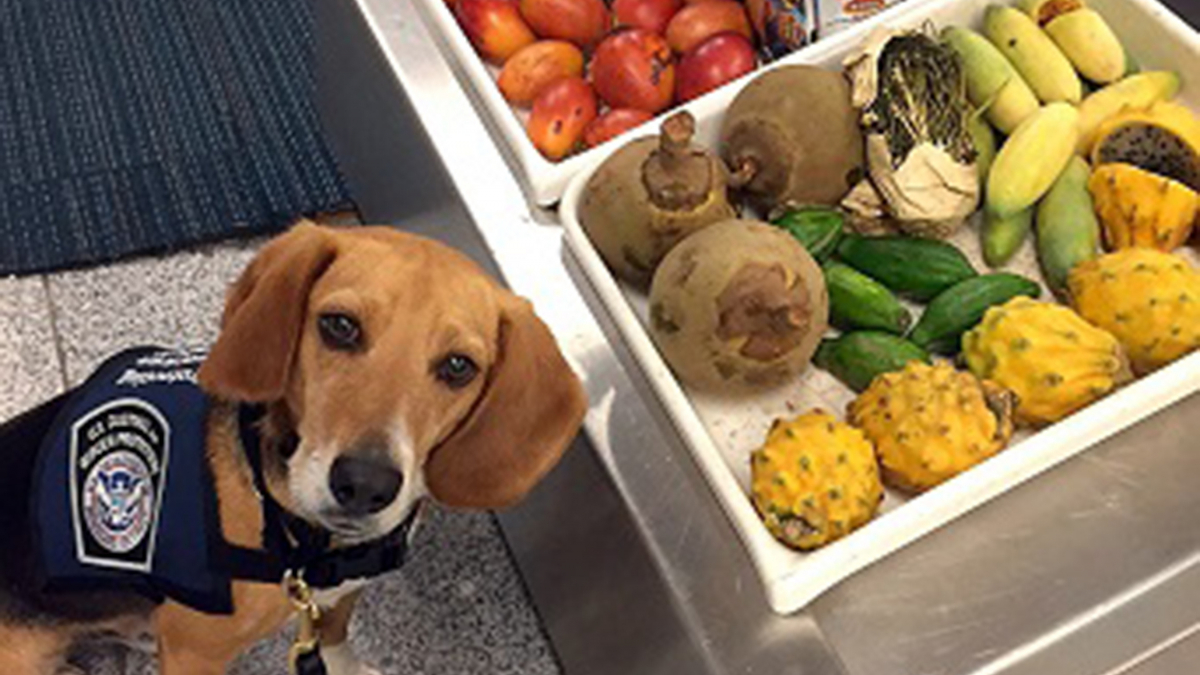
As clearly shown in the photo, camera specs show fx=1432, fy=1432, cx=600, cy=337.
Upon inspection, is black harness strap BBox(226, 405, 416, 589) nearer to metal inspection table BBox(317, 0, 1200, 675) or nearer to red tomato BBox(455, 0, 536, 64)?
metal inspection table BBox(317, 0, 1200, 675)

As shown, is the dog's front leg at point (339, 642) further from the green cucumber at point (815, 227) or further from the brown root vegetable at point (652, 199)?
the green cucumber at point (815, 227)

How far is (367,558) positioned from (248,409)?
0.53 feet

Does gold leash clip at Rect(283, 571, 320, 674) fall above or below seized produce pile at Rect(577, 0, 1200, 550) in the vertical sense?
below

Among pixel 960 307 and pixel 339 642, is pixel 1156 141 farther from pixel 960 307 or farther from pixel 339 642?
pixel 339 642

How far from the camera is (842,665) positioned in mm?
1101

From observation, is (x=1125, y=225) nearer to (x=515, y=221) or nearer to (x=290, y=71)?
(x=515, y=221)

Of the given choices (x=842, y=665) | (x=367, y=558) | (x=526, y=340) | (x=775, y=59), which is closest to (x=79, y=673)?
(x=367, y=558)

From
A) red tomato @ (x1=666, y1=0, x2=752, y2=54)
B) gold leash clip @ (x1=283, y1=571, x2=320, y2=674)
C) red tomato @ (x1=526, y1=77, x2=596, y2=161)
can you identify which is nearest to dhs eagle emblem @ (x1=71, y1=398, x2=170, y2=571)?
gold leash clip @ (x1=283, y1=571, x2=320, y2=674)

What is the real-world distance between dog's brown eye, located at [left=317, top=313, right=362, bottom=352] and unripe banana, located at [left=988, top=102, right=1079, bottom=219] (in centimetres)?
63

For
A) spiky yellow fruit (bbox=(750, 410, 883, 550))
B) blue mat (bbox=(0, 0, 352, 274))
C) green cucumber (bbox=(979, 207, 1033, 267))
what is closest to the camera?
spiky yellow fruit (bbox=(750, 410, 883, 550))

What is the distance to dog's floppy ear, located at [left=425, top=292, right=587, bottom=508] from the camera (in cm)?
112

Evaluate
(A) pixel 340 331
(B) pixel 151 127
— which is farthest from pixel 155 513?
(B) pixel 151 127

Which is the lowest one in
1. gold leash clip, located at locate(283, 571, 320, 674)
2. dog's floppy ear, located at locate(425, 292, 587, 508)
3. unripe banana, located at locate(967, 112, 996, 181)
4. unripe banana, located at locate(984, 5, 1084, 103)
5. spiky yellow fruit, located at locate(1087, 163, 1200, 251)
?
gold leash clip, located at locate(283, 571, 320, 674)

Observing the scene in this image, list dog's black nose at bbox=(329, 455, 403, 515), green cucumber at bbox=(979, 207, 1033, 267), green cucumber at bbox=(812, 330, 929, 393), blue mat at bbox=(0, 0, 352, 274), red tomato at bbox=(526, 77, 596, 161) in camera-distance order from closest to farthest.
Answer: dog's black nose at bbox=(329, 455, 403, 515)
green cucumber at bbox=(812, 330, 929, 393)
green cucumber at bbox=(979, 207, 1033, 267)
red tomato at bbox=(526, 77, 596, 161)
blue mat at bbox=(0, 0, 352, 274)
